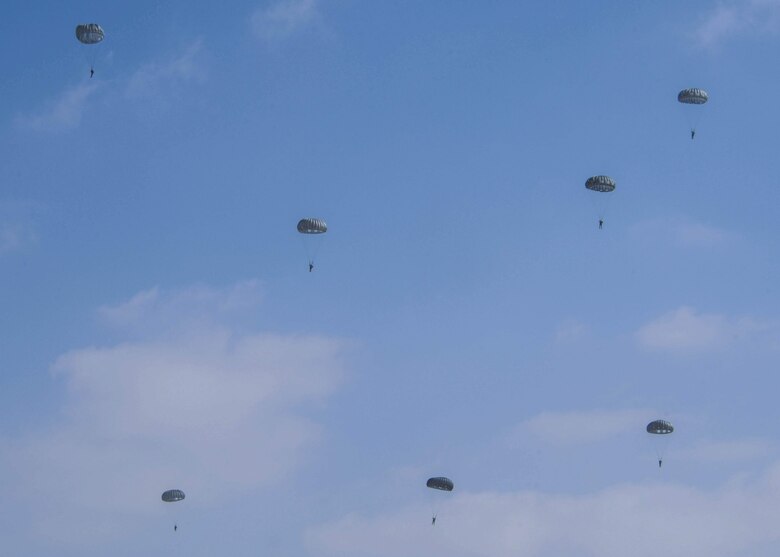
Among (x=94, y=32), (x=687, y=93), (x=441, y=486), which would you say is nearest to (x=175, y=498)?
(x=441, y=486)

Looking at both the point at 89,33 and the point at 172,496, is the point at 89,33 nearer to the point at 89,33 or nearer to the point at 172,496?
the point at 89,33

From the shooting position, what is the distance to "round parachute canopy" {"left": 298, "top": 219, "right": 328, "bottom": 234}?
165 m

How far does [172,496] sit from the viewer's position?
17700cm

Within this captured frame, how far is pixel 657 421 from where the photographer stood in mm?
170625

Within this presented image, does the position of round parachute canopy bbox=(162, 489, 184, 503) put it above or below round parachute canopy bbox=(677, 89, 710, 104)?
below

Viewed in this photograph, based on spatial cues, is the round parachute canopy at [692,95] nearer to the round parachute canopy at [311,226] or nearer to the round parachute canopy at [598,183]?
the round parachute canopy at [598,183]

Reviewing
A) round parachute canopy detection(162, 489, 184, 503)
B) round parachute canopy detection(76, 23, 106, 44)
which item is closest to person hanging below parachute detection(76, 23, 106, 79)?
round parachute canopy detection(76, 23, 106, 44)

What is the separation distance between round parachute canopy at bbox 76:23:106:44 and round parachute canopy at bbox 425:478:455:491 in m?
53.2

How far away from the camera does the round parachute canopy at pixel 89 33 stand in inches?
6250

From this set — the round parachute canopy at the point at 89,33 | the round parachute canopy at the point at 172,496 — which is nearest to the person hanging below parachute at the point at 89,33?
the round parachute canopy at the point at 89,33

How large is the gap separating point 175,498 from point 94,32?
4813 cm

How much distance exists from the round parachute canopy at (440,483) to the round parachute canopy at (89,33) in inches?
2095

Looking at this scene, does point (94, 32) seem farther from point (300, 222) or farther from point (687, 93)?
point (687, 93)

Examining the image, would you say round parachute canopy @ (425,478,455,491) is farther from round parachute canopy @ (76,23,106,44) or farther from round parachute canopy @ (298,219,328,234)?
round parachute canopy @ (76,23,106,44)
